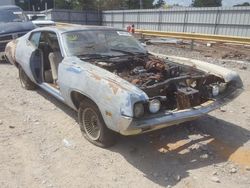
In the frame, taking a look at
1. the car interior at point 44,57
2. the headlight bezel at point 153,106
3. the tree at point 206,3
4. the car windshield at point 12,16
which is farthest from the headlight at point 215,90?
the tree at point 206,3

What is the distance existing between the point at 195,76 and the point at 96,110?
154 cm

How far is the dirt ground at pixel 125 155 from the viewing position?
3.67 metres

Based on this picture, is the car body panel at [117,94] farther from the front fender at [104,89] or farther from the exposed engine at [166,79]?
the exposed engine at [166,79]

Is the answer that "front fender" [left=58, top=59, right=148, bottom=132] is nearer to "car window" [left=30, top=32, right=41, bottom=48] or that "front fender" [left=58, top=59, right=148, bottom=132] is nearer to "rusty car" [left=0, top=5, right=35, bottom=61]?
"car window" [left=30, top=32, right=41, bottom=48]

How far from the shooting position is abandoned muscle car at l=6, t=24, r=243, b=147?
12.2ft

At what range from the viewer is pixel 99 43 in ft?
17.6

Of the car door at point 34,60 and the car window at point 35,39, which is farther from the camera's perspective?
the car window at point 35,39

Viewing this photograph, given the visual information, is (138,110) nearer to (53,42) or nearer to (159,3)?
(53,42)

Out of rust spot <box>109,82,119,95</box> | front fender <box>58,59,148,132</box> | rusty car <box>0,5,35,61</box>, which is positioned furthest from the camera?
rusty car <box>0,5,35,61</box>

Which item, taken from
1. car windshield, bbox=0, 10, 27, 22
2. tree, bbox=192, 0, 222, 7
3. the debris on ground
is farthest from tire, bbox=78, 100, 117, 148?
tree, bbox=192, 0, 222, 7

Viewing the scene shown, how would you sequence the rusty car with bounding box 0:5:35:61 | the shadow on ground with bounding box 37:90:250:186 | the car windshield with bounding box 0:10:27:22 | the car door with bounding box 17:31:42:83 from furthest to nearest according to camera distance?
the car windshield with bounding box 0:10:27:22
the rusty car with bounding box 0:5:35:61
the car door with bounding box 17:31:42:83
the shadow on ground with bounding box 37:90:250:186

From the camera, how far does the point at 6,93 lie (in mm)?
6988

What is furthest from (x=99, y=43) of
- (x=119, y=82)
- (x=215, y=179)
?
(x=215, y=179)

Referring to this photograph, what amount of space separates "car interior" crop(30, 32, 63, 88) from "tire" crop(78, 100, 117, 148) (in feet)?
4.98
